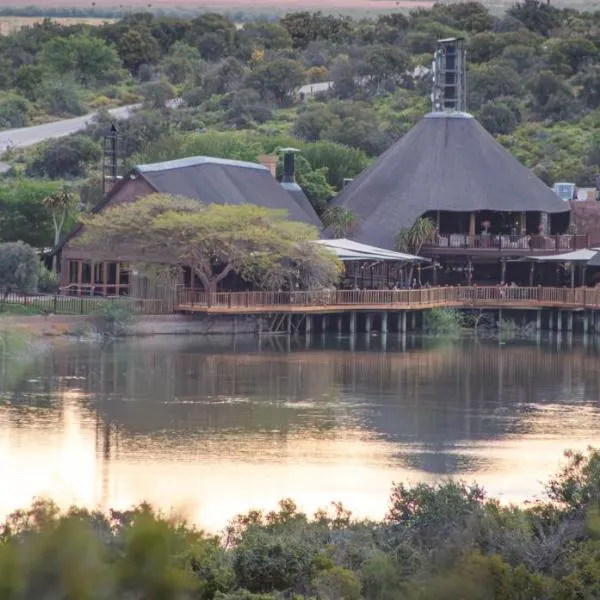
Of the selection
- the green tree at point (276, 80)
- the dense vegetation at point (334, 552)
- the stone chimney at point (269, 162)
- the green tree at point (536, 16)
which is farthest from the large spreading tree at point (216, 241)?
the green tree at point (536, 16)

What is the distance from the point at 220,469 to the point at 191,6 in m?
141

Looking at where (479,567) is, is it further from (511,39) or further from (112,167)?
(511,39)

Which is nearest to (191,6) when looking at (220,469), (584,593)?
(220,469)

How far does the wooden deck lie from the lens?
62844 millimetres

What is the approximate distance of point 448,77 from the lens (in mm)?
75375

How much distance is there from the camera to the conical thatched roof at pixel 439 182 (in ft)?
233

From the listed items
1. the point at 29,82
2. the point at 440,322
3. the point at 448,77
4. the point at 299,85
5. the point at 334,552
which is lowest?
the point at 440,322

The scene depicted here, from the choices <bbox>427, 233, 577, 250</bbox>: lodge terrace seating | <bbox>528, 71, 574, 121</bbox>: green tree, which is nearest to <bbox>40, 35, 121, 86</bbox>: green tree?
<bbox>528, 71, 574, 121</bbox>: green tree

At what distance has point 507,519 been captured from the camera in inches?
1086

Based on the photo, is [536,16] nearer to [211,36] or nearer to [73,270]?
[211,36]

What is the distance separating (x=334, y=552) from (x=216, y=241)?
36.7 meters

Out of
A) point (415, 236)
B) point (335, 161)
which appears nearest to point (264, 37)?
point (335, 161)

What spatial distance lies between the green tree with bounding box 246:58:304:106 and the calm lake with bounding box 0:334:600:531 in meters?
52.6

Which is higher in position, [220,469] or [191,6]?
[191,6]
